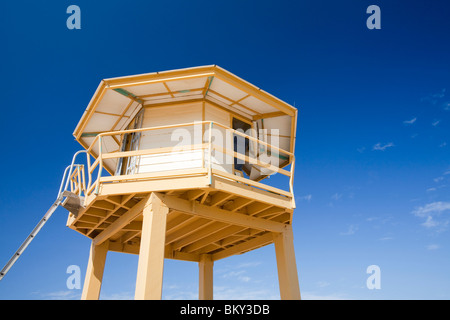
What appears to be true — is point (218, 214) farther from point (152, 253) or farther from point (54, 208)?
point (54, 208)

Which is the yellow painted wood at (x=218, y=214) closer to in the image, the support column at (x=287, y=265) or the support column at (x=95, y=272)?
the support column at (x=287, y=265)

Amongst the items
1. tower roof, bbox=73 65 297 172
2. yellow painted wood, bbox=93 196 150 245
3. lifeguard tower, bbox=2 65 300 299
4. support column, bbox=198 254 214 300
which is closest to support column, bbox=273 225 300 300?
lifeguard tower, bbox=2 65 300 299

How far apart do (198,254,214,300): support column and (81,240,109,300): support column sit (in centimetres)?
389

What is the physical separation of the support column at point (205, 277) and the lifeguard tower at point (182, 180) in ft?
0.13

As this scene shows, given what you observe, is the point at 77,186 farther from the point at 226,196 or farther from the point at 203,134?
the point at 226,196

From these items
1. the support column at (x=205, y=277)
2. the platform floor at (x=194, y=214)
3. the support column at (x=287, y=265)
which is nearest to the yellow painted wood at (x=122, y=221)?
the platform floor at (x=194, y=214)

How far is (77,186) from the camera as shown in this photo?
10.3 metres

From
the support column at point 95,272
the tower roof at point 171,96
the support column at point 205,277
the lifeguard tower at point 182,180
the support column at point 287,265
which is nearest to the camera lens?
the lifeguard tower at point 182,180

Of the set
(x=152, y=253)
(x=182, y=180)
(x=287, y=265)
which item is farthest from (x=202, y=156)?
(x=287, y=265)

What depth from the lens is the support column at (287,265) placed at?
8.58 meters
